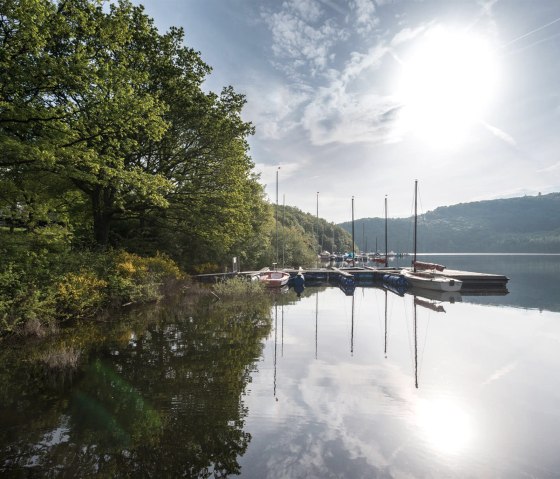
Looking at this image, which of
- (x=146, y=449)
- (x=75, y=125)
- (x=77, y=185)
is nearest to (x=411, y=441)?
(x=146, y=449)

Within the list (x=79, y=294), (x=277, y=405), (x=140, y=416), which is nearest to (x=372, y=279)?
(x=79, y=294)

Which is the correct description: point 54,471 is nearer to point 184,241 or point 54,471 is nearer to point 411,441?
point 411,441

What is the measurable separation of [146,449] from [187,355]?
576 cm

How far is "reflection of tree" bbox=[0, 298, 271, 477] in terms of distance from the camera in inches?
232

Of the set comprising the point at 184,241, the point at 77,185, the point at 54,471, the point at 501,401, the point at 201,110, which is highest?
the point at 201,110

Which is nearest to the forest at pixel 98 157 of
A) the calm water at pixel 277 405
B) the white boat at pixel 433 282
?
the calm water at pixel 277 405

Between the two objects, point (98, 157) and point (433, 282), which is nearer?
point (98, 157)

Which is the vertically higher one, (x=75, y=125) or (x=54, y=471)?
(x=75, y=125)

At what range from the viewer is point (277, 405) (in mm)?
8648

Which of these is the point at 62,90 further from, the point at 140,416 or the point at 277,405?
the point at 277,405

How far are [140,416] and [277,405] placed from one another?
3.29 meters

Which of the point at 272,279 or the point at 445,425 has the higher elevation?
the point at 272,279

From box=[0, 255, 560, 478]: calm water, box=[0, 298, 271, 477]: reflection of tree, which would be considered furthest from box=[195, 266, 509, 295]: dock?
box=[0, 298, 271, 477]: reflection of tree

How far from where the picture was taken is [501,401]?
9406mm
